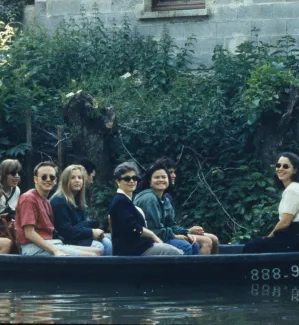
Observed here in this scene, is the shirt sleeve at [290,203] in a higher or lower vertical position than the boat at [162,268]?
higher

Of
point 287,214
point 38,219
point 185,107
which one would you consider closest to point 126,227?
point 38,219

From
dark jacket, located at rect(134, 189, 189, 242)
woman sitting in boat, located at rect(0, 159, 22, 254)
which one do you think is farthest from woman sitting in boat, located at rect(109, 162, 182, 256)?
woman sitting in boat, located at rect(0, 159, 22, 254)

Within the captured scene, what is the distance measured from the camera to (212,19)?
20.1 metres

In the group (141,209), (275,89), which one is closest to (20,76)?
(275,89)

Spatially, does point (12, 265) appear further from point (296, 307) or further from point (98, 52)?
point (98, 52)

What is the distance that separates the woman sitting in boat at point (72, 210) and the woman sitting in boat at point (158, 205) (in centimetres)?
59

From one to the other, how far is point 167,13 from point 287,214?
737cm

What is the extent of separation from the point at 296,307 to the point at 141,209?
2232 mm

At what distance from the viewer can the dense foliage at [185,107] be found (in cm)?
1738

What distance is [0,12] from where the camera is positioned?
21625 mm

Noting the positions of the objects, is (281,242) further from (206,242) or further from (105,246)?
(105,246)

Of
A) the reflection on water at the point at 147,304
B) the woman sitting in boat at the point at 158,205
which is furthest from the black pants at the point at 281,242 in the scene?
the woman sitting in boat at the point at 158,205

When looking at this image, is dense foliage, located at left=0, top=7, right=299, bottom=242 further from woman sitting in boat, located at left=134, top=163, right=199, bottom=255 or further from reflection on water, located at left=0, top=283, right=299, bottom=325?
reflection on water, located at left=0, top=283, right=299, bottom=325

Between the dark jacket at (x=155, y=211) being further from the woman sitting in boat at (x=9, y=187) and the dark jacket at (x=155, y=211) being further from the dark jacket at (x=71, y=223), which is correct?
the woman sitting in boat at (x=9, y=187)
